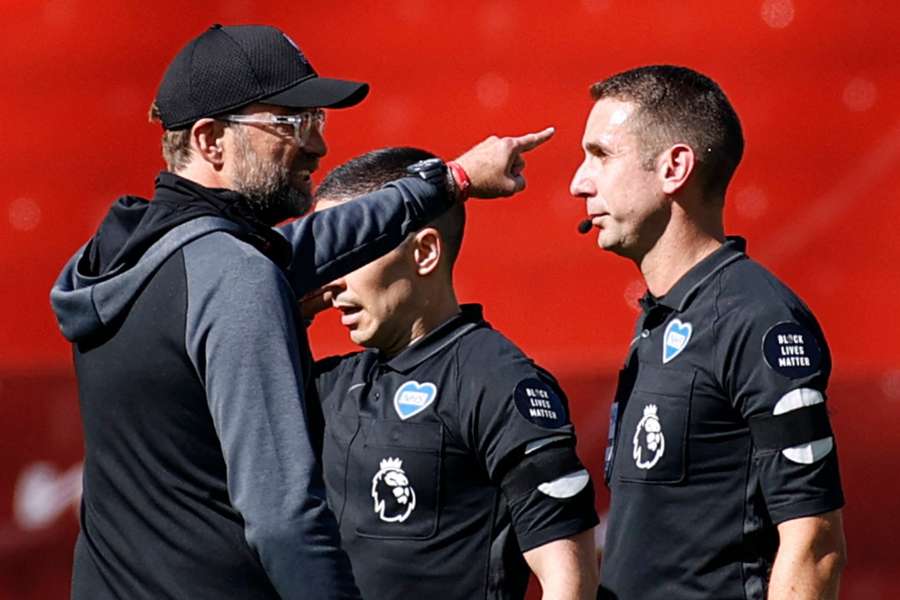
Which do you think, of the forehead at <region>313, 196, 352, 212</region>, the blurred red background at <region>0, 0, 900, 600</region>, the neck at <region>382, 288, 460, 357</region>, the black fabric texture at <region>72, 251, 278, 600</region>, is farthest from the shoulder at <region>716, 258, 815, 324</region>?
the blurred red background at <region>0, 0, 900, 600</region>

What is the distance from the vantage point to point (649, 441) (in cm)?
303

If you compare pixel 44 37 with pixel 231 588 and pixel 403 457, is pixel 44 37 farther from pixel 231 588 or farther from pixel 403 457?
pixel 231 588

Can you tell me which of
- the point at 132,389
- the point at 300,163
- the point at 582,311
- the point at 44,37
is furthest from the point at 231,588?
the point at 44,37

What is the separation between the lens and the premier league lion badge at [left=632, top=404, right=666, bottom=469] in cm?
300

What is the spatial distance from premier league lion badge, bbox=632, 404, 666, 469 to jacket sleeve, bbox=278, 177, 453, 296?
534 millimetres

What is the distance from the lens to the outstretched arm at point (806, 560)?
9.05 feet

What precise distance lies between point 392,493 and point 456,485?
13cm

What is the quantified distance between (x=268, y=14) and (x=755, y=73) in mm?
1519

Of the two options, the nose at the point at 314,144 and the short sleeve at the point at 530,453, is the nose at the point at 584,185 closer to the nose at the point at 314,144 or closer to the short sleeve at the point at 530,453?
the short sleeve at the point at 530,453

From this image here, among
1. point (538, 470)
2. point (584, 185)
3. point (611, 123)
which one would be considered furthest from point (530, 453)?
point (611, 123)

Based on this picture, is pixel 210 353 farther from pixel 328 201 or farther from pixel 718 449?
pixel 328 201

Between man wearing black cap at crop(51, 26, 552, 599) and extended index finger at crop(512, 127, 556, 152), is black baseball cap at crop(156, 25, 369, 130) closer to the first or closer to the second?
man wearing black cap at crop(51, 26, 552, 599)

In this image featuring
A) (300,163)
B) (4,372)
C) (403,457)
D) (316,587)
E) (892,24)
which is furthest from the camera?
(4,372)

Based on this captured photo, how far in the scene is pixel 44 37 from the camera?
5.37 meters
